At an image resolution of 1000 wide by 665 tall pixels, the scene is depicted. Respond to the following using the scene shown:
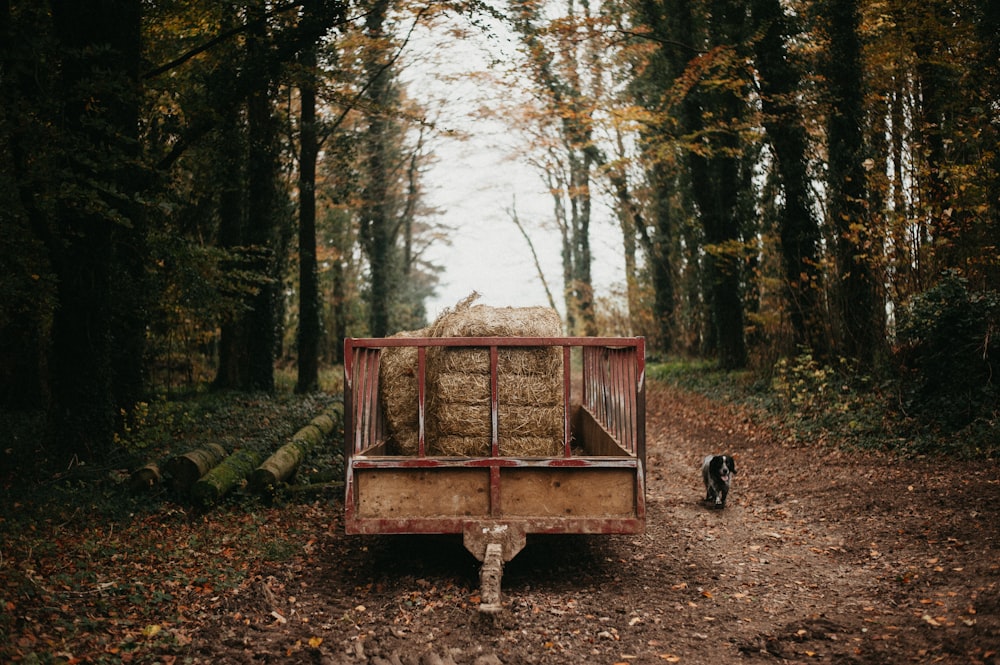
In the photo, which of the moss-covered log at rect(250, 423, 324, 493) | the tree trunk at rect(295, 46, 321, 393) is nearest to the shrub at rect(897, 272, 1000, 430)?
the moss-covered log at rect(250, 423, 324, 493)

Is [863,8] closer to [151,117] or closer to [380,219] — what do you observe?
[151,117]

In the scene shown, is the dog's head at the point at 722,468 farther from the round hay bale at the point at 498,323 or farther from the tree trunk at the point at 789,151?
the tree trunk at the point at 789,151

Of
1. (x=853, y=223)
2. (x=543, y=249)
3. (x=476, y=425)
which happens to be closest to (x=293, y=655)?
(x=476, y=425)

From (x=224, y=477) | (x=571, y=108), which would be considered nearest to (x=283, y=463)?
(x=224, y=477)

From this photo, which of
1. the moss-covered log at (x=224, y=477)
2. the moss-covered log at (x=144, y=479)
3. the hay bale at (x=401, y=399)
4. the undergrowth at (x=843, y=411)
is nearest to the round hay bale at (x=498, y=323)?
the hay bale at (x=401, y=399)

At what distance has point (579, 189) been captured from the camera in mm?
23453

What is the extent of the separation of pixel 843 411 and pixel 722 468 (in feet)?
13.4

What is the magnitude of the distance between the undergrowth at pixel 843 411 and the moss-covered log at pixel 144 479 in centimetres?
873

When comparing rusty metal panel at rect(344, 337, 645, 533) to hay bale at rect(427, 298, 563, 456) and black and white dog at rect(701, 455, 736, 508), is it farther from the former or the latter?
black and white dog at rect(701, 455, 736, 508)

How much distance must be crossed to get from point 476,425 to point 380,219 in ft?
70.7

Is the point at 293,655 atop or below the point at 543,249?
below

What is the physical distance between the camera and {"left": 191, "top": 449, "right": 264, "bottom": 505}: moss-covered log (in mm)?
7559

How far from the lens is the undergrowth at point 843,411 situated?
8.91m

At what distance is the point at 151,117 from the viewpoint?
1328cm
